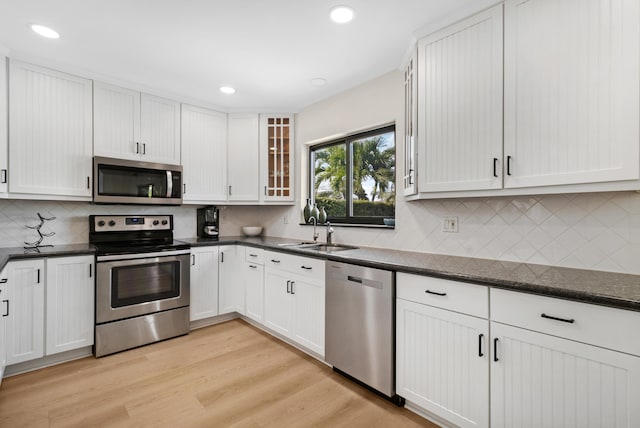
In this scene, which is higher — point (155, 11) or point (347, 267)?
point (155, 11)

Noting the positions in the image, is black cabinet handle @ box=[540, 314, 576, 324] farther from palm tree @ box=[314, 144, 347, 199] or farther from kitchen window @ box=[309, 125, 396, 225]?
palm tree @ box=[314, 144, 347, 199]

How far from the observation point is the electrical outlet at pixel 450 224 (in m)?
2.24

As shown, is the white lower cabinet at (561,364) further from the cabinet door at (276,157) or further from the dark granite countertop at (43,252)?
the dark granite countertop at (43,252)

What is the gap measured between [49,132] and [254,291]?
2.26 meters

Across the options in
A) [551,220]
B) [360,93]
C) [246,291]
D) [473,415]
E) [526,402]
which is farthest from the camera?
[246,291]

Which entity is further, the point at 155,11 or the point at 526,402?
Result: the point at 155,11

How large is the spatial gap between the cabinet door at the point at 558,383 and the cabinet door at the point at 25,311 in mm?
3111

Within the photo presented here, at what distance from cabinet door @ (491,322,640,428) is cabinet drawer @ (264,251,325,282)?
1276 millimetres

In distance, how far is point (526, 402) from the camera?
140 centimetres

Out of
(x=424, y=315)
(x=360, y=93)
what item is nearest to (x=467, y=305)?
(x=424, y=315)

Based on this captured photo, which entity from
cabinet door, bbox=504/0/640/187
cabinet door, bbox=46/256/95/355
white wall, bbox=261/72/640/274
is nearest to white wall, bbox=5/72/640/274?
white wall, bbox=261/72/640/274

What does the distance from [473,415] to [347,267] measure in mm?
1070

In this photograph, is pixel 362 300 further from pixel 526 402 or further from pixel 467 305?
pixel 526 402

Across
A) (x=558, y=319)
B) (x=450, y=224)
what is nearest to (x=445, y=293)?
(x=558, y=319)
